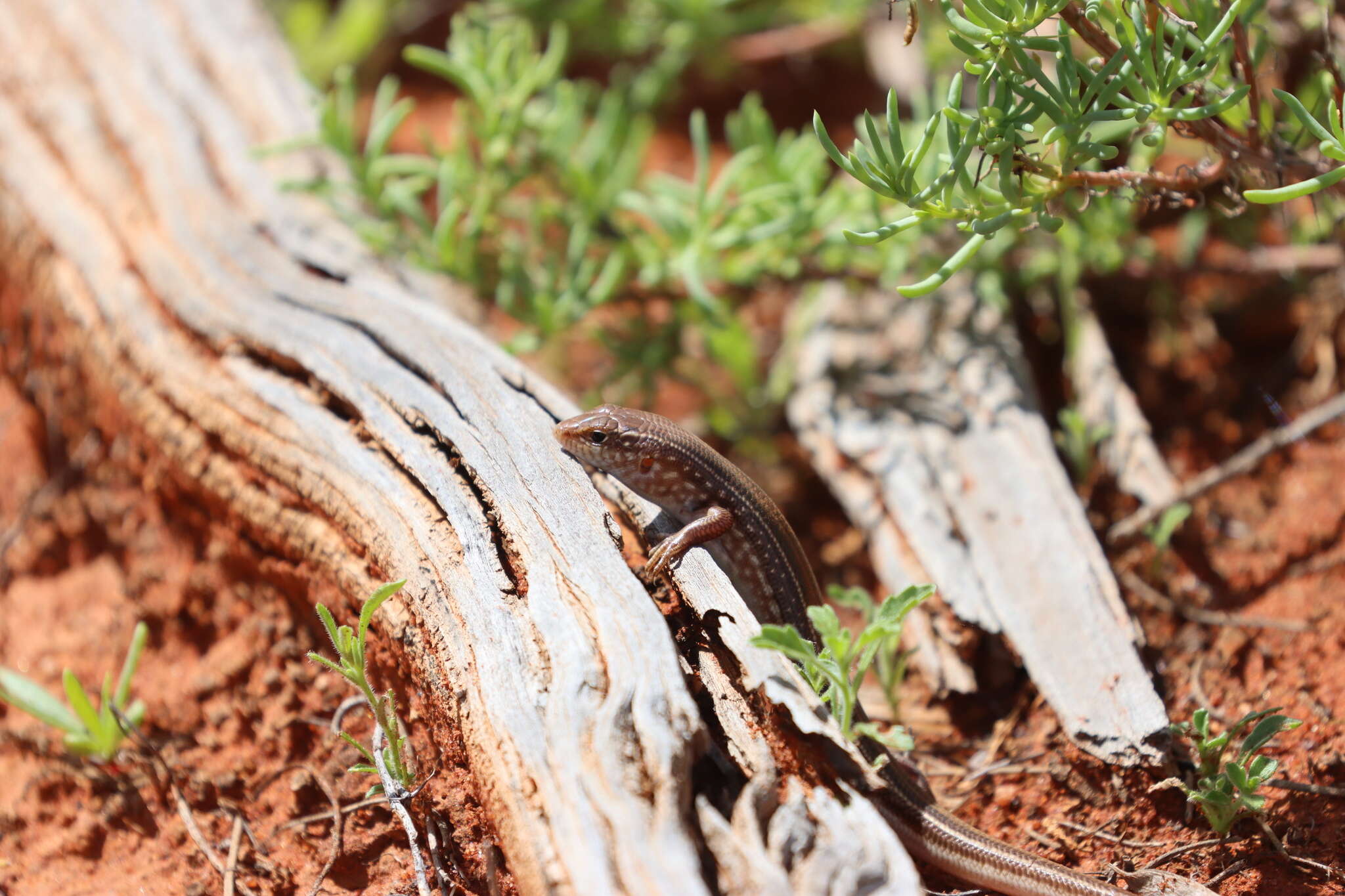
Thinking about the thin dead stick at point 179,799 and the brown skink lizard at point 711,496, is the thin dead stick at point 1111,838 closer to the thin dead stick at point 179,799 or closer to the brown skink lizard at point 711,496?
the brown skink lizard at point 711,496

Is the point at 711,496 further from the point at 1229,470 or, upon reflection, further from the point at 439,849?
the point at 1229,470

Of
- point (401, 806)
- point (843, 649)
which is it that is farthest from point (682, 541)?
point (401, 806)

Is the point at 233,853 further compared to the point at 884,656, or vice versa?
the point at 884,656

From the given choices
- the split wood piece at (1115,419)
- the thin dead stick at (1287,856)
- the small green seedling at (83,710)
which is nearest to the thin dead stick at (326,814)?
the small green seedling at (83,710)

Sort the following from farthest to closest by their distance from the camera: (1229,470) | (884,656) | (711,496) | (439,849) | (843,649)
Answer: (1229,470) → (711,496) → (884,656) → (439,849) → (843,649)

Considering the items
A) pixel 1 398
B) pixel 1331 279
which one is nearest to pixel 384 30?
pixel 1 398

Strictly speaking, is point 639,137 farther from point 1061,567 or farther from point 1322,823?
point 1322,823

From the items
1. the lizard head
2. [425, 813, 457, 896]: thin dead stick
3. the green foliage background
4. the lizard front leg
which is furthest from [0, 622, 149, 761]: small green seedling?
the green foliage background

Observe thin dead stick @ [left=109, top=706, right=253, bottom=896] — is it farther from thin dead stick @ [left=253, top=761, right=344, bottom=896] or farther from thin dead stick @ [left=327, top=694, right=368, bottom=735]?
thin dead stick @ [left=327, top=694, right=368, bottom=735]

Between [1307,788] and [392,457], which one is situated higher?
[392,457]
